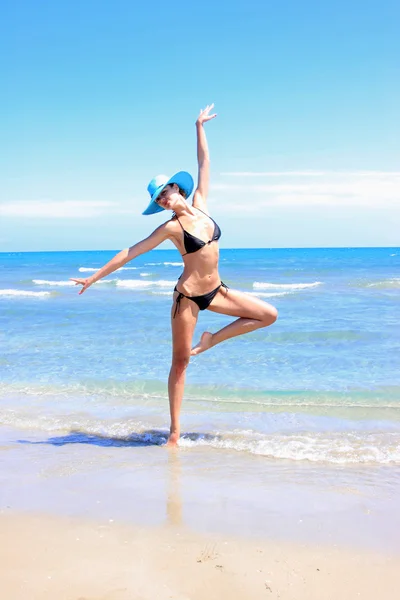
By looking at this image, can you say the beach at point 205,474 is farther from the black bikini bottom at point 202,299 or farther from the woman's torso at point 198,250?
the woman's torso at point 198,250

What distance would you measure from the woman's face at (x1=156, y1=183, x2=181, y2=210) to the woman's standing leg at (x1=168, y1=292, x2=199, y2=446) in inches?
30.6

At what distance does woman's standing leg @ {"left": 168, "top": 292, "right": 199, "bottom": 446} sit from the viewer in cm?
548

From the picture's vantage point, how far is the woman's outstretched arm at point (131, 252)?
4.94m

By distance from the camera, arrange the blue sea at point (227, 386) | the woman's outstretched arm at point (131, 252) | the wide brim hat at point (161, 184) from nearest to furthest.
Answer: the woman's outstretched arm at point (131, 252) < the wide brim hat at point (161, 184) < the blue sea at point (227, 386)

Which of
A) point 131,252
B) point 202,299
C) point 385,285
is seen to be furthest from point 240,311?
point 385,285

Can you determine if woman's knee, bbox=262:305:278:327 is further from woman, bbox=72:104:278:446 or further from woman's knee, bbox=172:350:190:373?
woman's knee, bbox=172:350:190:373

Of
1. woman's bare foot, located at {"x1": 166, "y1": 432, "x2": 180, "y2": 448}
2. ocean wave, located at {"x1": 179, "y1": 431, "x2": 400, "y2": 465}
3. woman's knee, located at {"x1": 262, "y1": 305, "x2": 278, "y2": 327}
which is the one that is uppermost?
woman's knee, located at {"x1": 262, "y1": 305, "x2": 278, "y2": 327}

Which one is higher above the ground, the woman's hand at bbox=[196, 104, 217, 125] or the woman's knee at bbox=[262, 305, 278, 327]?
the woman's hand at bbox=[196, 104, 217, 125]

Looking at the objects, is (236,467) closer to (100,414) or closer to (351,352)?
(100,414)

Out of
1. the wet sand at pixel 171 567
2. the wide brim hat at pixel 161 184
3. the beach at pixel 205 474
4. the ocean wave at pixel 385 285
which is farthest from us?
the ocean wave at pixel 385 285

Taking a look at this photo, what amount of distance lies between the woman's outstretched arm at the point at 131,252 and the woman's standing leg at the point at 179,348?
1.89 ft

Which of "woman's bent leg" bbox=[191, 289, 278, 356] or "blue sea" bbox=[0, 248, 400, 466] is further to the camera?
"blue sea" bbox=[0, 248, 400, 466]

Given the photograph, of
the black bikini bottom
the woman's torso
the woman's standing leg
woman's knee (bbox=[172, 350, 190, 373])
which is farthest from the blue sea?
the woman's torso

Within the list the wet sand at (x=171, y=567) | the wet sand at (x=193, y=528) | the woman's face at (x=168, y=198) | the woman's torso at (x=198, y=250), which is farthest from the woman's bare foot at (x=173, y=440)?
the woman's face at (x=168, y=198)
